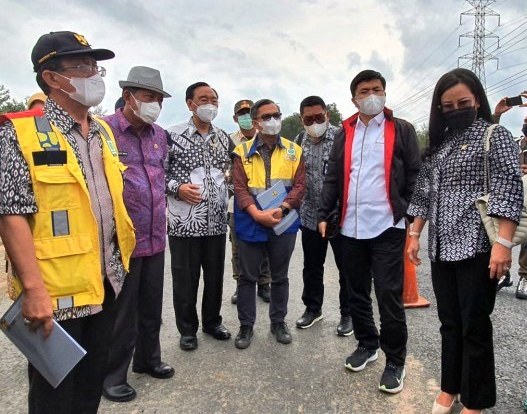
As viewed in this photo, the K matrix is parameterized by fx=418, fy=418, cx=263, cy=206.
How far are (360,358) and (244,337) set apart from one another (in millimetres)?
1029

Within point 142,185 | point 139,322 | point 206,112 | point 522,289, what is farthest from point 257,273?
point 522,289

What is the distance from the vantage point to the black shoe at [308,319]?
402cm

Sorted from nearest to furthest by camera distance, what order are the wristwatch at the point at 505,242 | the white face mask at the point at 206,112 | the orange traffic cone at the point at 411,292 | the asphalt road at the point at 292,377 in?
the wristwatch at the point at 505,242
the asphalt road at the point at 292,377
the white face mask at the point at 206,112
the orange traffic cone at the point at 411,292

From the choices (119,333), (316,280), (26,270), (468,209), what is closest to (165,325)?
(119,333)

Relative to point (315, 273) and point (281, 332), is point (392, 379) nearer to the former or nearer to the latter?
point (281, 332)

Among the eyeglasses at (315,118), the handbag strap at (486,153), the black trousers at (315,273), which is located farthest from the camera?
the black trousers at (315,273)

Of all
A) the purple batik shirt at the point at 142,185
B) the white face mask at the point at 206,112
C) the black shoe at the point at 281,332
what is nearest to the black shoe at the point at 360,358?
the black shoe at the point at 281,332

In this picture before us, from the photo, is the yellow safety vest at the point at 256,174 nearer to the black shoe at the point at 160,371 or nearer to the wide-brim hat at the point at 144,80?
the wide-brim hat at the point at 144,80

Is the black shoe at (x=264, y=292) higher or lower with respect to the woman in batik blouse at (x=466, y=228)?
lower

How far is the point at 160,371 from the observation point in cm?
312

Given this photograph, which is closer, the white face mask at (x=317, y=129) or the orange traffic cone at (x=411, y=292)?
the white face mask at (x=317, y=129)

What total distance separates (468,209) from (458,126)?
1.65 feet

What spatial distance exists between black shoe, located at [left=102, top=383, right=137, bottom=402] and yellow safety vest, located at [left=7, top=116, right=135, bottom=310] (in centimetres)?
124

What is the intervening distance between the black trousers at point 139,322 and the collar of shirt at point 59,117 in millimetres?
1215
